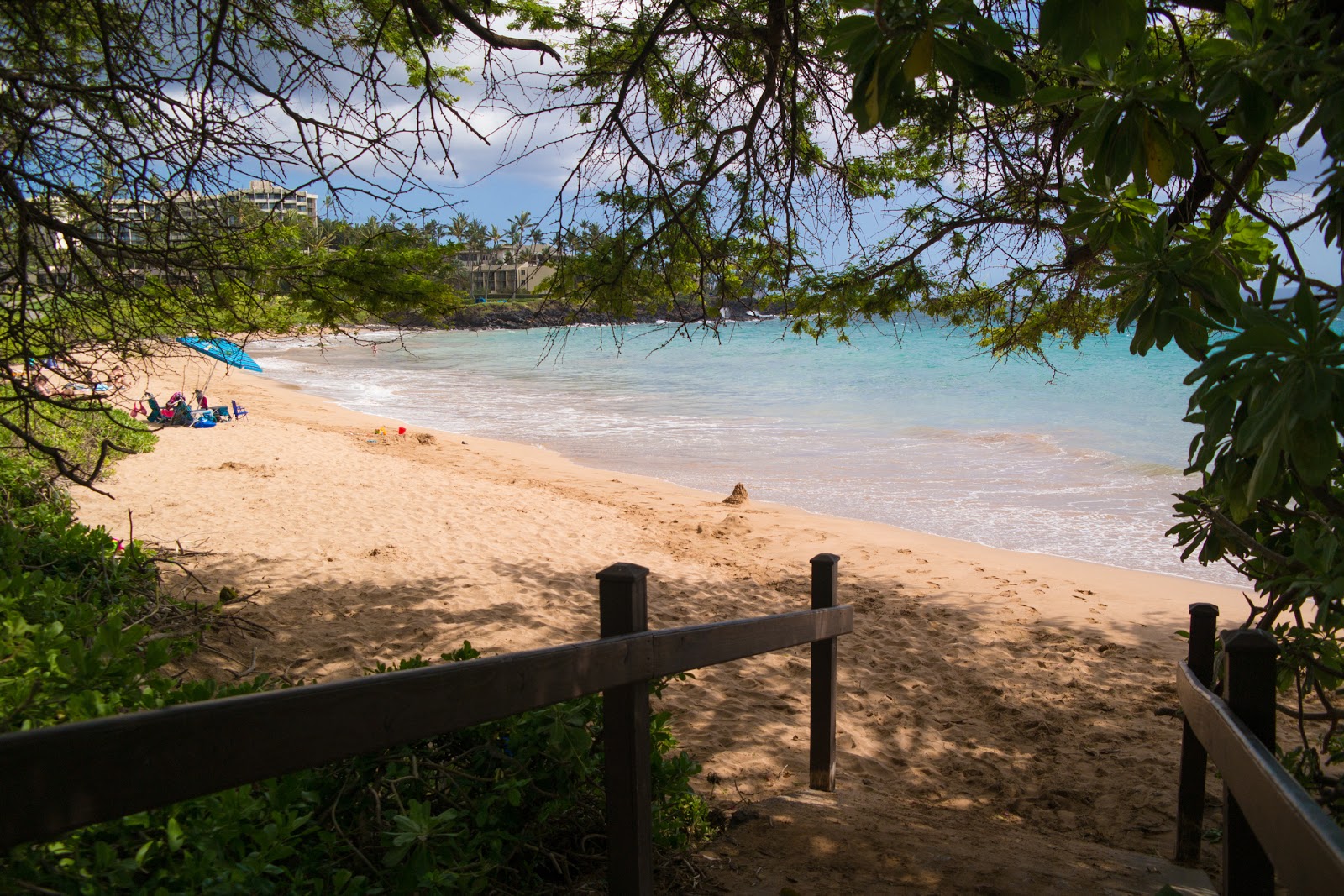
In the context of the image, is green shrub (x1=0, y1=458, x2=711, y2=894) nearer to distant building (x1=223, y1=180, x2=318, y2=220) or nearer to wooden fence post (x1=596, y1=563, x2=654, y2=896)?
wooden fence post (x1=596, y1=563, x2=654, y2=896)

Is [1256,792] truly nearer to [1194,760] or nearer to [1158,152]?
[1158,152]

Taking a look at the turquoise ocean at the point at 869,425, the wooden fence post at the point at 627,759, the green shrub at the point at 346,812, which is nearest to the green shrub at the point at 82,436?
the turquoise ocean at the point at 869,425

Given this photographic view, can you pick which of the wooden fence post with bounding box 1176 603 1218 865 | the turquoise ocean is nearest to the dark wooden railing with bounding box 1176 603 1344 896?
the wooden fence post with bounding box 1176 603 1218 865

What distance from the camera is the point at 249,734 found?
1.35 meters

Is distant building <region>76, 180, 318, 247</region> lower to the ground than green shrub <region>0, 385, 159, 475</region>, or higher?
higher

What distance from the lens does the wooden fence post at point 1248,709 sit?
190 cm

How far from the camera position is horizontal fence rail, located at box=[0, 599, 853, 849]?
1116 mm

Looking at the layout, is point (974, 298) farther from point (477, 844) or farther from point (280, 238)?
point (477, 844)

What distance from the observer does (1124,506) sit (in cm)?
1184

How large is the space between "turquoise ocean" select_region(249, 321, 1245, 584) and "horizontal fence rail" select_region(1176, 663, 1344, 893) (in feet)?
12.5

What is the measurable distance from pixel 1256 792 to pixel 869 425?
63.6ft

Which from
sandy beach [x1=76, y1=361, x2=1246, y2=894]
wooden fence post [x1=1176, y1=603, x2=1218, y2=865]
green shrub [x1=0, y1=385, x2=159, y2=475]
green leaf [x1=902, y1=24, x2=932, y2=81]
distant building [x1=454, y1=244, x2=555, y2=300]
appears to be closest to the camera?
green leaf [x1=902, y1=24, x2=932, y2=81]

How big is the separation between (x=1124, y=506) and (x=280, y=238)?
1126 centimetres

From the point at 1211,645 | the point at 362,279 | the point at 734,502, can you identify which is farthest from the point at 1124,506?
the point at 362,279
